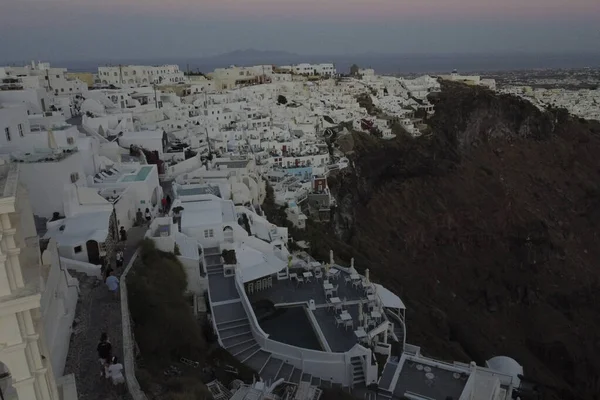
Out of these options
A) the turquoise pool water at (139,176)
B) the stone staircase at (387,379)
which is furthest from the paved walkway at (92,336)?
the stone staircase at (387,379)

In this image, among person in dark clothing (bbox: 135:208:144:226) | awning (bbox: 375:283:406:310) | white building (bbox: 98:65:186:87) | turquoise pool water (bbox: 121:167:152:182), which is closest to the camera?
awning (bbox: 375:283:406:310)

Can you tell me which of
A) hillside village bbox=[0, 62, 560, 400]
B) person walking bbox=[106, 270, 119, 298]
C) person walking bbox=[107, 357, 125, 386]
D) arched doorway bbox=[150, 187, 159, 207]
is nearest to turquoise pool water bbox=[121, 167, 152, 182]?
hillside village bbox=[0, 62, 560, 400]

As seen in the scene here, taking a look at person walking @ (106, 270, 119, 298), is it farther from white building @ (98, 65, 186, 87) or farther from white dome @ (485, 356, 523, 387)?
white building @ (98, 65, 186, 87)

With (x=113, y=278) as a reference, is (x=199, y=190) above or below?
below

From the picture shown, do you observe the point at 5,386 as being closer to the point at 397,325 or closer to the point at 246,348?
the point at 246,348

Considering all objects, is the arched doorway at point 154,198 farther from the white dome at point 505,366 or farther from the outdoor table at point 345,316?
the white dome at point 505,366

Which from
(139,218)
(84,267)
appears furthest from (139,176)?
(84,267)

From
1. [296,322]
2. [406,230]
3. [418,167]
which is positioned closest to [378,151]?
[418,167]
